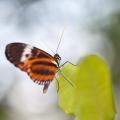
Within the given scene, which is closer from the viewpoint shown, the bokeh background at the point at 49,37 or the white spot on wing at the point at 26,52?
the white spot on wing at the point at 26,52

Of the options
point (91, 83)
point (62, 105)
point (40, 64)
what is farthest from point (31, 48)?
point (91, 83)

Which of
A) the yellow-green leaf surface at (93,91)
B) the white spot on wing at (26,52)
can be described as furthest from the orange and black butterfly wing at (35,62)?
the yellow-green leaf surface at (93,91)

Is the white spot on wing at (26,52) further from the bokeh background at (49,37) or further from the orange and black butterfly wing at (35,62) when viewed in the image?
the bokeh background at (49,37)

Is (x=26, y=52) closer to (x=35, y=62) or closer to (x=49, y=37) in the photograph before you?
(x=35, y=62)

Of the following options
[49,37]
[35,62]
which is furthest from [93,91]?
[49,37]

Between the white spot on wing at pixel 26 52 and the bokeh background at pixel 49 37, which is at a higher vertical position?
the white spot on wing at pixel 26 52

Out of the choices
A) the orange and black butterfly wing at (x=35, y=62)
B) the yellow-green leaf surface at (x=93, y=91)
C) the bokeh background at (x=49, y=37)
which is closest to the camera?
the yellow-green leaf surface at (x=93, y=91)
